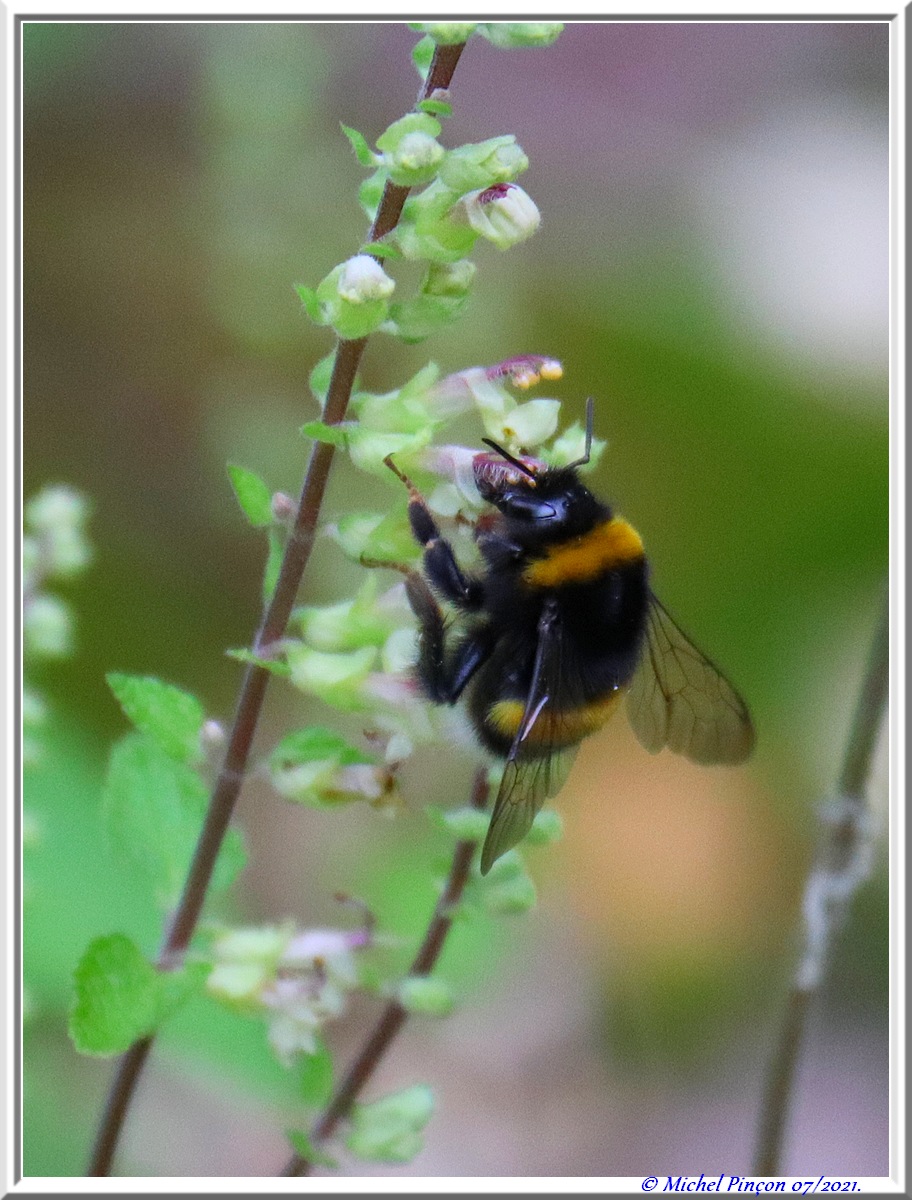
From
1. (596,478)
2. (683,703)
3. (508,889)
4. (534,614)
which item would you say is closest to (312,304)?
(534,614)

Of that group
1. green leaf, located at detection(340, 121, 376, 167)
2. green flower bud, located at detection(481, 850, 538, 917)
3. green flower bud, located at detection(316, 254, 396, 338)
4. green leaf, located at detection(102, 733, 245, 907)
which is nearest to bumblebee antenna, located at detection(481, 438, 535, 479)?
green flower bud, located at detection(316, 254, 396, 338)

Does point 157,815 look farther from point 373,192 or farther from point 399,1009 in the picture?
point 373,192

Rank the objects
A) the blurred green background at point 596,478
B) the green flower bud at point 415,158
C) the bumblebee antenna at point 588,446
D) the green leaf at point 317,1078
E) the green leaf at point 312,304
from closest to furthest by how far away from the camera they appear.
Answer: the green flower bud at point 415,158, the green leaf at point 312,304, the bumblebee antenna at point 588,446, the green leaf at point 317,1078, the blurred green background at point 596,478

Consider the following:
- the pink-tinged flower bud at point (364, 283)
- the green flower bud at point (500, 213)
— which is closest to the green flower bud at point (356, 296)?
the pink-tinged flower bud at point (364, 283)

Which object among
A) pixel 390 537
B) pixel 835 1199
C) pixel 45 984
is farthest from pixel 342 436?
pixel 45 984

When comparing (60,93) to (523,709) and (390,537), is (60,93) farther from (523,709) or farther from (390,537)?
(523,709)

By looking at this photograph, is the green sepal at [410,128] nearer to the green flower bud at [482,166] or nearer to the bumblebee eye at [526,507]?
the green flower bud at [482,166]
